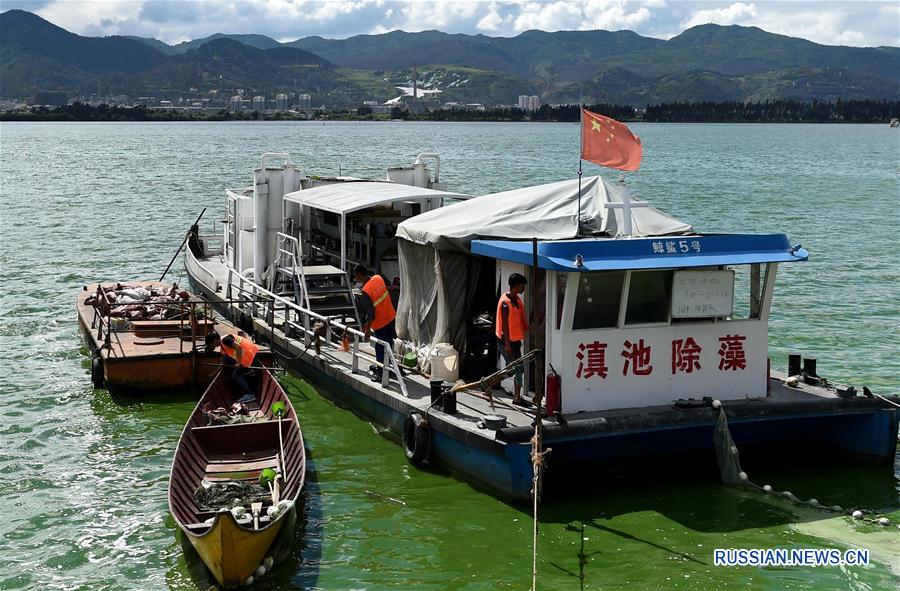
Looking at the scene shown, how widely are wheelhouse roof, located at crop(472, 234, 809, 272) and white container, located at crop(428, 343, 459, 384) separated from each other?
1779 millimetres

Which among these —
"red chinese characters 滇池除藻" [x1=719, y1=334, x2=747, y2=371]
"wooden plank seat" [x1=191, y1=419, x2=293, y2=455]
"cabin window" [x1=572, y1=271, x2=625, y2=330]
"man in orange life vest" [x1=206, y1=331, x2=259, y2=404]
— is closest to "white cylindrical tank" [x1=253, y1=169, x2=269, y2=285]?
"man in orange life vest" [x1=206, y1=331, x2=259, y2=404]

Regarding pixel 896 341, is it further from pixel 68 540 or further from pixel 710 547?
pixel 68 540

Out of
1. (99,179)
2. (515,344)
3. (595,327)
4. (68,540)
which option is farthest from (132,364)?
(99,179)

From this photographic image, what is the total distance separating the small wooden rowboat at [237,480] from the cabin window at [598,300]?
3.83 metres

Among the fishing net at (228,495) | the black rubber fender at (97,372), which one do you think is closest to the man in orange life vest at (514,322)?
the fishing net at (228,495)

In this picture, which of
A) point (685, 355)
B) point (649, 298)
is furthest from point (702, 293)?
point (685, 355)

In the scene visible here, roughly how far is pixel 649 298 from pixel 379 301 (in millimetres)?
4718

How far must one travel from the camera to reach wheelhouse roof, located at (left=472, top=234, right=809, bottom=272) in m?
12.7

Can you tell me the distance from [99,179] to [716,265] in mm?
67256

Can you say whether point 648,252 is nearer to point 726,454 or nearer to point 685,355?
point 685,355

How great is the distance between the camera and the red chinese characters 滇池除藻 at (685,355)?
13750 mm

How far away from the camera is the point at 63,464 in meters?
15.4

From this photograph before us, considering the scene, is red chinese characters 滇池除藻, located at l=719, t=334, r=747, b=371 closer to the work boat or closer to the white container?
the work boat

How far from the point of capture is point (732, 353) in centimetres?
1402
